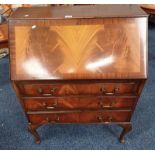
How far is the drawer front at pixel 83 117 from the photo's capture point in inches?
66.0

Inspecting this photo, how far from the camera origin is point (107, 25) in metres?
1.38

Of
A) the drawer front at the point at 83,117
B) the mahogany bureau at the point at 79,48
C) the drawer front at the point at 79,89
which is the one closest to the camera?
the mahogany bureau at the point at 79,48

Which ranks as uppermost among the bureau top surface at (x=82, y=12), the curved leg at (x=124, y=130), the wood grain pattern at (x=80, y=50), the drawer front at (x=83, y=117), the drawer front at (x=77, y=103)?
the bureau top surface at (x=82, y=12)

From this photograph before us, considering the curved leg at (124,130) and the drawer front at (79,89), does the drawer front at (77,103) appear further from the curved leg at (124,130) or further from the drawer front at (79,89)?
the curved leg at (124,130)

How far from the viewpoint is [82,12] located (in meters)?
1.49

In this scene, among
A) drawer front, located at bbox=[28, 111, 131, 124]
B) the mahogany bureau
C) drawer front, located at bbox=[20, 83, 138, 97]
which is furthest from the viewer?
drawer front, located at bbox=[28, 111, 131, 124]

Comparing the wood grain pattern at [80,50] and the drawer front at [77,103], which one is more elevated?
the wood grain pattern at [80,50]

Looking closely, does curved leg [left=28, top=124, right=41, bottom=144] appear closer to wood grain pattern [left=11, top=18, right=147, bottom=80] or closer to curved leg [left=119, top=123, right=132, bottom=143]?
wood grain pattern [left=11, top=18, right=147, bottom=80]

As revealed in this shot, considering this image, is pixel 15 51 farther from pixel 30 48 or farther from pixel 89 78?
pixel 89 78

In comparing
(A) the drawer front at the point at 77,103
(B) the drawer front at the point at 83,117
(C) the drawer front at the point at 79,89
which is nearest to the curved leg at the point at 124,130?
(B) the drawer front at the point at 83,117

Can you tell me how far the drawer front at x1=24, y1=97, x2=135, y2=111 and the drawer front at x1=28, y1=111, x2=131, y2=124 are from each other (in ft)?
0.22

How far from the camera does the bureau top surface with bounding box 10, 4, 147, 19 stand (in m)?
1.38

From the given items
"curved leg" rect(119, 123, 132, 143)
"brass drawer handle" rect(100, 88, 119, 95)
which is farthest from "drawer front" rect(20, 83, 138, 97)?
"curved leg" rect(119, 123, 132, 143)

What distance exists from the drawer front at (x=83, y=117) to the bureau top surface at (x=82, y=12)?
2.17 ft
